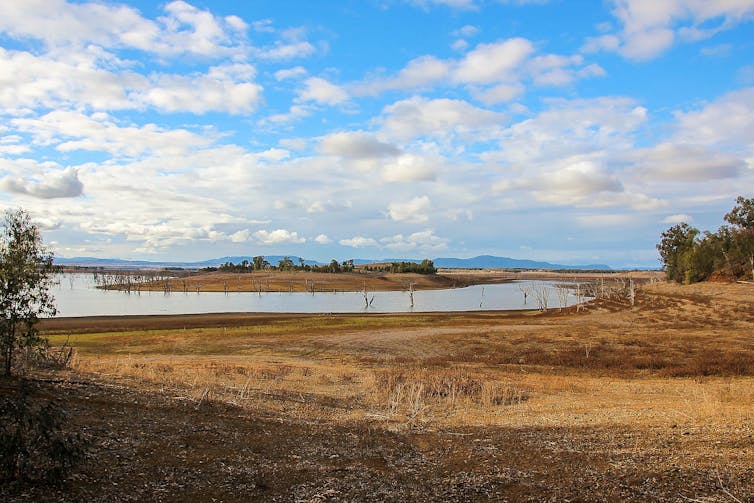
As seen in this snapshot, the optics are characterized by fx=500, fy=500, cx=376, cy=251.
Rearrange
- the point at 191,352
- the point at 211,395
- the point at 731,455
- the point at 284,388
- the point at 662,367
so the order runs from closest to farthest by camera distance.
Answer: the point at 731,455, the point at 211,395, the point at 284,388, the point at 662,367, the point at 191,352

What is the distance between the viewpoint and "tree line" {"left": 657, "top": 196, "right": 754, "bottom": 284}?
315ft

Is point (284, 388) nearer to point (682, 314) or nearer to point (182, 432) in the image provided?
point (182, 432)

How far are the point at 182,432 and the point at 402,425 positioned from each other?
6.36 metres

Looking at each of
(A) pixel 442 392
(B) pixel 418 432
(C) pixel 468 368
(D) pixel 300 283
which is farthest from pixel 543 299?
(B) pixel 418 432

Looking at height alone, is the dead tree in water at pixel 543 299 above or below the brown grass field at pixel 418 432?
below

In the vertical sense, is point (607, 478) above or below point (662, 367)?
above

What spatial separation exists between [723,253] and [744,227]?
443 inches

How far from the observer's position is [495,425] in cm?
1516

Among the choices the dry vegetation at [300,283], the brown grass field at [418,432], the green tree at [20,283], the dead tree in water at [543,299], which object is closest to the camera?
the brown grass field at [418,432]

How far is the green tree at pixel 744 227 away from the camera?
307 ft

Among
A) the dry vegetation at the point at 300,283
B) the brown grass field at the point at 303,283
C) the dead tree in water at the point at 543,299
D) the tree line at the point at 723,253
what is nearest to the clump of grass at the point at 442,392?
the dead tree in water at the point at 543,299

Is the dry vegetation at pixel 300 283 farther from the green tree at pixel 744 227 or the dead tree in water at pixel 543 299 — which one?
the green tree at pixel 744 227

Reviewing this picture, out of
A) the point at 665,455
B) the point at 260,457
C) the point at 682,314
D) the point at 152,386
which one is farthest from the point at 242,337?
the point at 682,314

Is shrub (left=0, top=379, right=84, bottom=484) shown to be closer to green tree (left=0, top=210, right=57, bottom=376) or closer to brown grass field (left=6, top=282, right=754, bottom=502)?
brown grass field (left=6, top=282, right=754, bottom=502)
